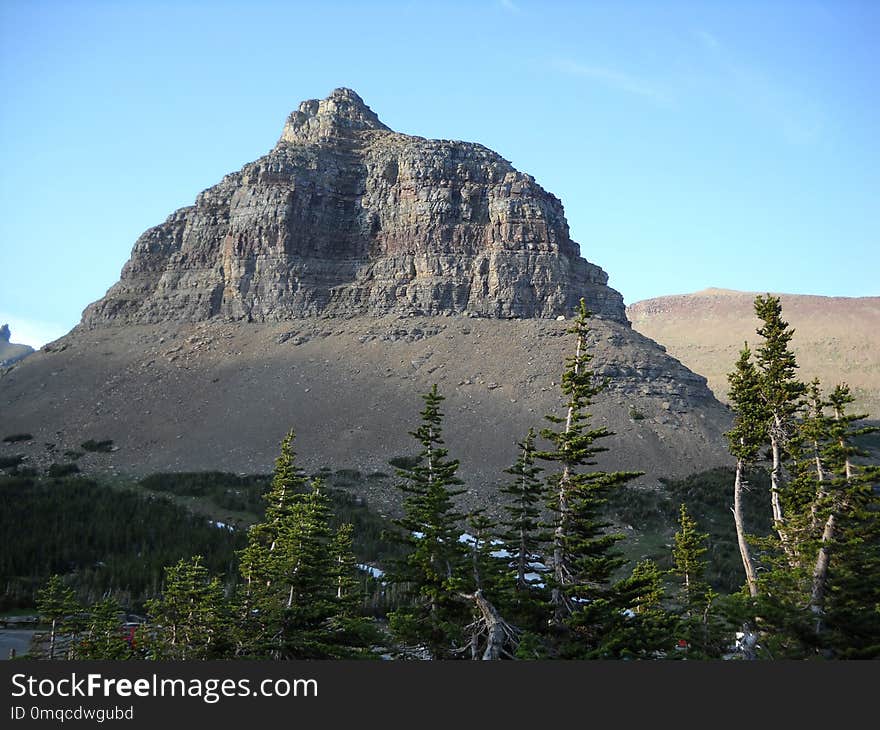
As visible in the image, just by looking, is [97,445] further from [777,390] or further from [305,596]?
[777,390]

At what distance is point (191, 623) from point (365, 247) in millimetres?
92286

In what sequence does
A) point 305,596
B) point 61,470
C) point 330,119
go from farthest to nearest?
point 330,119
point 61,470
point 305,596

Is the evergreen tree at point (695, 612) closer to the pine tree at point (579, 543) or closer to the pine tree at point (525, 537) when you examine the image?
the pine tree at point (579, 543)

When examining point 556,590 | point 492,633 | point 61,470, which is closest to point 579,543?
point 556,590

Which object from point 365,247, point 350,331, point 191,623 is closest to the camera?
point 191,623

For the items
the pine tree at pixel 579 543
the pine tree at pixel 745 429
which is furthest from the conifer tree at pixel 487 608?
the pine tree at pixel 745 429

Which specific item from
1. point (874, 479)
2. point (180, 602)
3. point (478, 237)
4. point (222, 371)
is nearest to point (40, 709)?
point (180, 602)

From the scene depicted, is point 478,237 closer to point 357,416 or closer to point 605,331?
point 605,331

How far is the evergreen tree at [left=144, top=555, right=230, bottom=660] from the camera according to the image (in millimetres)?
18500

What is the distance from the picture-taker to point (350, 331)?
322 feet

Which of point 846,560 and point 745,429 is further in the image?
point 745,429

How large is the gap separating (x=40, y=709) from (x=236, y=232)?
103m

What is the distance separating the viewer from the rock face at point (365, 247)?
101 metres

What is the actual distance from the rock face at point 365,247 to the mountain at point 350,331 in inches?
11.5
